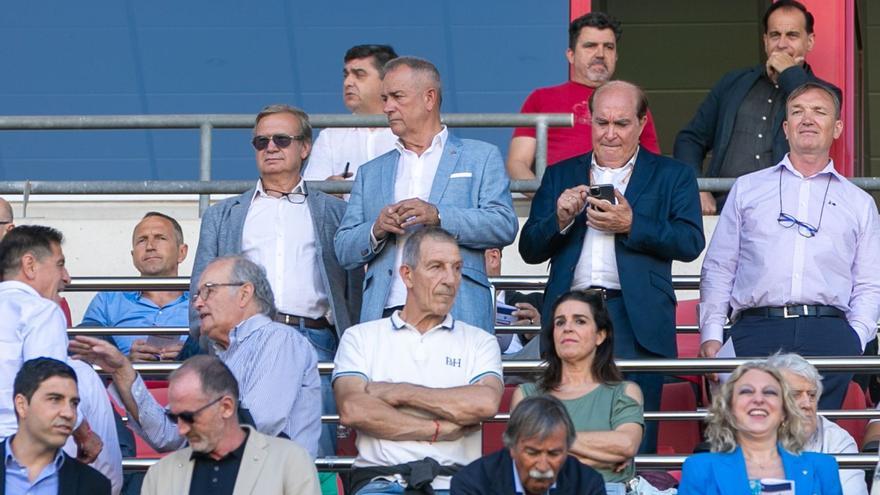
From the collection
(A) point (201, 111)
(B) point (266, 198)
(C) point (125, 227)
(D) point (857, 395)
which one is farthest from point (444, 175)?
(A) point (201, 111)

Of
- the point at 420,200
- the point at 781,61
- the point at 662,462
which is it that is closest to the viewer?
the point at 662,462

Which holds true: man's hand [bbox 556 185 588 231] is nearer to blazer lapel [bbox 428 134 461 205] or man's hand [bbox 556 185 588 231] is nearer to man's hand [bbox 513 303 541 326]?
blazer lapel [bbox 428 134 461 205]

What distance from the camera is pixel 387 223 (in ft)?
23.3

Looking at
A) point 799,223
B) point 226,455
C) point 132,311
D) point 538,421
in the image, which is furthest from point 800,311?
point 132,311

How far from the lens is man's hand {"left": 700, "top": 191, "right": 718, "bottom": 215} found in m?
9.50

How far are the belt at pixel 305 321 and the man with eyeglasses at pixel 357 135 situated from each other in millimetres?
1541

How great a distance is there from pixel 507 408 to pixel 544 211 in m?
0.84

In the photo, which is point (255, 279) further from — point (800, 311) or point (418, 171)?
point (800, 311)

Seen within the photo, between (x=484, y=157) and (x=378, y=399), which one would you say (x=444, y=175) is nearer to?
(x=484, y=157)

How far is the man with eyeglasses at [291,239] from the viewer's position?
752cm

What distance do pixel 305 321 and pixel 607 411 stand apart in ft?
4.56

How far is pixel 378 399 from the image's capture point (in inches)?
260

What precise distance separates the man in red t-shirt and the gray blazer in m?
1.64

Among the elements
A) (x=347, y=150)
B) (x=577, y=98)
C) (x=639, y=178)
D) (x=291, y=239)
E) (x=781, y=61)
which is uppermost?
(x=781, y=61)
